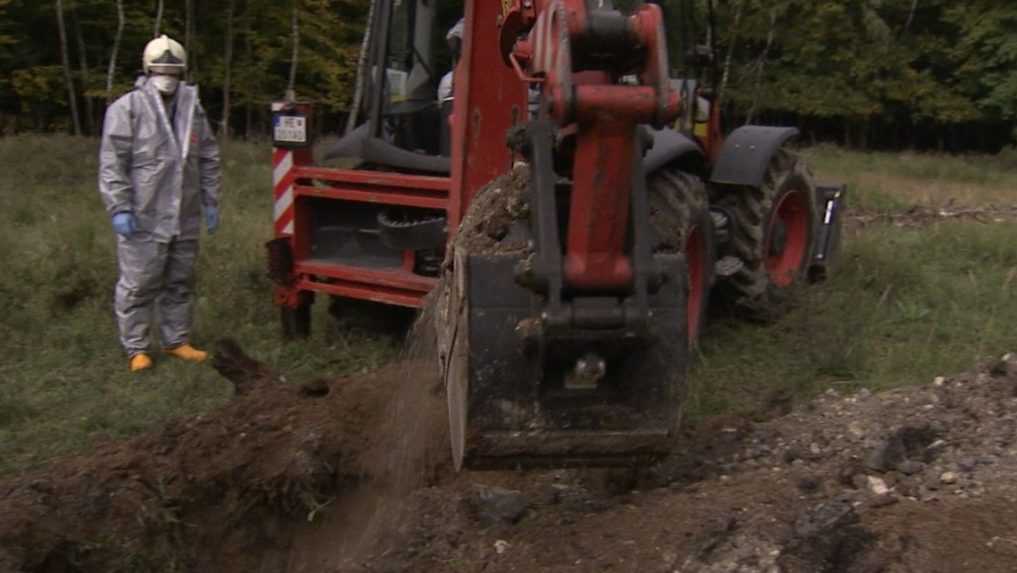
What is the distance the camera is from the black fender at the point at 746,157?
7.58m

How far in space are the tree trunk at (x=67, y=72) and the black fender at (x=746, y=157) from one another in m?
17.7

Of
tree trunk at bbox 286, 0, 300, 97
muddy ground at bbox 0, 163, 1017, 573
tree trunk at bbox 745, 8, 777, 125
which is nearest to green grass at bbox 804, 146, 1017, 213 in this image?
tree trunk at bbox 745, 8, 777, 125

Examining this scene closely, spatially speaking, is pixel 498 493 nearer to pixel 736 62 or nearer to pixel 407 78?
pixel 407 78

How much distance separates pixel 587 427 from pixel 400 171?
3332 millimetres

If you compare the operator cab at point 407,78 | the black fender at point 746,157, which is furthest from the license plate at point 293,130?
the black fender at point 746,157

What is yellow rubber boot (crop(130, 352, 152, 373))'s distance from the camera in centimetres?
698

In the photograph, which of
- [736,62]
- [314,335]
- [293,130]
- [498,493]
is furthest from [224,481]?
[736,62]

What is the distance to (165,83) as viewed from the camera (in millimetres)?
7000

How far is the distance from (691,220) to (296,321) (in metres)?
2.39

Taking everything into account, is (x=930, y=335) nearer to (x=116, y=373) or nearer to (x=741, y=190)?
(x=741, y=190)

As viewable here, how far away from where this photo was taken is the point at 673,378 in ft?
13.1

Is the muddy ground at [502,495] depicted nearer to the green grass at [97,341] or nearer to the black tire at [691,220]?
the green grass at [97,341]

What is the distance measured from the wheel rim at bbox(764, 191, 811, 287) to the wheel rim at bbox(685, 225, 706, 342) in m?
1.63

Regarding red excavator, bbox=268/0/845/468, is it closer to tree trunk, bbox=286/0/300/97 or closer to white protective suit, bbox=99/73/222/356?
white protective suit, bbox=99/73/222/356
